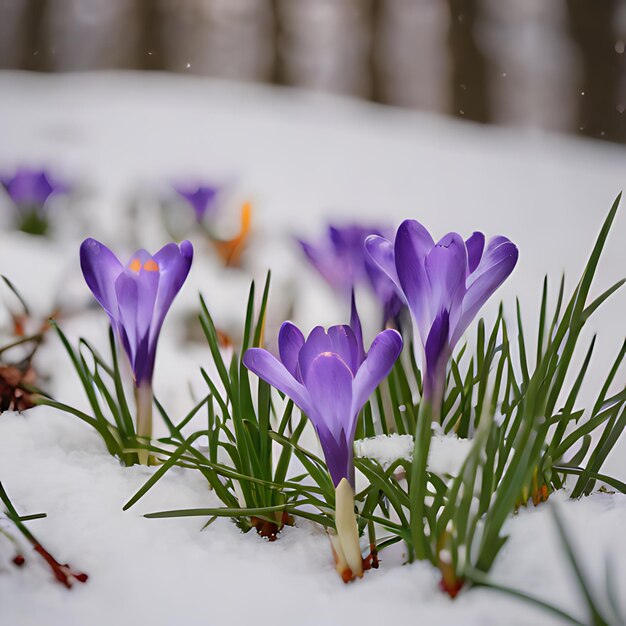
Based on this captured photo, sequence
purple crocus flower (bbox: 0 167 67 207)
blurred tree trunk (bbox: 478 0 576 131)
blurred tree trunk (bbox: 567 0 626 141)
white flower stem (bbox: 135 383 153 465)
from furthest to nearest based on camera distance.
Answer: blurred tree trunk (bbox: 478 0 576 131), blurred tree trunk (bbox: 567 0 626 141), purple crocus flower (bbox: 0 167 67 207), white flower stem (bbox: 135 383 153 465)

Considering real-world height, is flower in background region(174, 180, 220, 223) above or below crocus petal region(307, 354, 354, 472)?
below

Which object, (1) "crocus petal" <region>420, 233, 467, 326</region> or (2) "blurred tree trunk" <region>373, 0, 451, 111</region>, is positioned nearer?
(1) "crocus petal" <region>420, 233, 467, 326</region>

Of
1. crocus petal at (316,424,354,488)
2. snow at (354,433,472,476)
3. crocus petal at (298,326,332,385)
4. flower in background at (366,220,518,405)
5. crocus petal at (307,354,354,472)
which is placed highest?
flower in background at (366,220,518,405)

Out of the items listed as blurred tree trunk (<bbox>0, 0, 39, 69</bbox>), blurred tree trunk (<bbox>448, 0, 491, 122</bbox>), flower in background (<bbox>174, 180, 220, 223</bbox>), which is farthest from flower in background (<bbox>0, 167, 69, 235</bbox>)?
blurred tree trunk (<bbox>448, 0, 491, 122</bbox>)

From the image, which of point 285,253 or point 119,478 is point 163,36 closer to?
point 285,253

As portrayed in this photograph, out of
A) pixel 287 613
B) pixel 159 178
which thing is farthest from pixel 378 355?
pixel 159 178

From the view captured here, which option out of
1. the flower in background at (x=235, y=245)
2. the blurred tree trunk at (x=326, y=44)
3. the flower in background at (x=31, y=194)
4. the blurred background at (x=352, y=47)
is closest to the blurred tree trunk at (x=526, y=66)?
the blurred background at (x=352, y=47)

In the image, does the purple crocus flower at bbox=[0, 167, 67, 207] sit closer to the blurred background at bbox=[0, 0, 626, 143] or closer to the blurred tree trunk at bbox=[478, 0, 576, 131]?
the blurred background at bbox=[0, 0, 626, 143]
